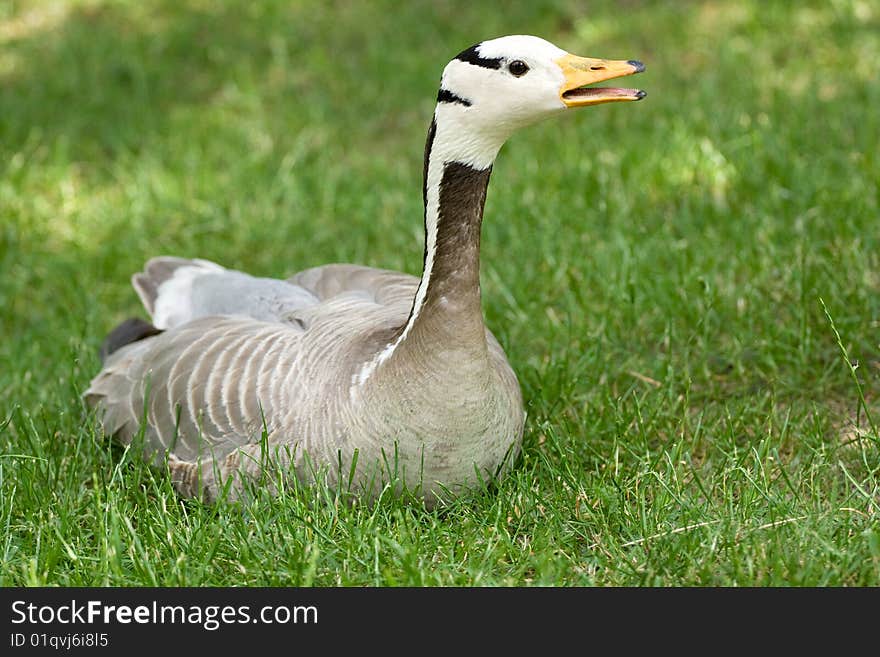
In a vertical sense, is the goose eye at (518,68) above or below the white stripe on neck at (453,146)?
above

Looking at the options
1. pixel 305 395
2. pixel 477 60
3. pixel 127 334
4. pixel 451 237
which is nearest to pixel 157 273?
pixel 127 334

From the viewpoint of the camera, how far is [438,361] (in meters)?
3.50

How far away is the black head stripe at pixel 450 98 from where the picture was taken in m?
3.35

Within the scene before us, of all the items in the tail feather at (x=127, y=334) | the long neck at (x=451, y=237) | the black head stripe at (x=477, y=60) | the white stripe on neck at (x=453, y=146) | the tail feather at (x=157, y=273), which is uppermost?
the black head stripe at (x=477, y=60)

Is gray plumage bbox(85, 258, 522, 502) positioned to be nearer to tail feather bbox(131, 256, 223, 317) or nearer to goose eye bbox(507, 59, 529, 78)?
tail feather bbox(131, 256, 223, 317)

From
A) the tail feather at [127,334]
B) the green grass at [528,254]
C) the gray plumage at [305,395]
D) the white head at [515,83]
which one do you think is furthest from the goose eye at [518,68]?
the tail feather at [127,334]

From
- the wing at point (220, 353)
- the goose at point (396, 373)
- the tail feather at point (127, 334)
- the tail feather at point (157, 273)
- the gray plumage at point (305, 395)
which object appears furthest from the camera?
the tail feather at point (157, 273)

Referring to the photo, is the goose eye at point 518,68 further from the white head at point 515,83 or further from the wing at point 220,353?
the wing at point 220,353

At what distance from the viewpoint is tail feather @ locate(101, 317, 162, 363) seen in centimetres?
472

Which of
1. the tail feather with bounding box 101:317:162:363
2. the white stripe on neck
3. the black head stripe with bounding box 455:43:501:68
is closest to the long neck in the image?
the white stripe on neck

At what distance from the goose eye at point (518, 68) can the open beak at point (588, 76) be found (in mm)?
97

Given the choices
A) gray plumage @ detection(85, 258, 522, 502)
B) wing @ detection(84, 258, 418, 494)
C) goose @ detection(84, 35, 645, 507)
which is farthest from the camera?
wing @ detection(84, 258, 418, 494)

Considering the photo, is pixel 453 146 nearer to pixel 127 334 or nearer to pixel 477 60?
pixel 477 60
